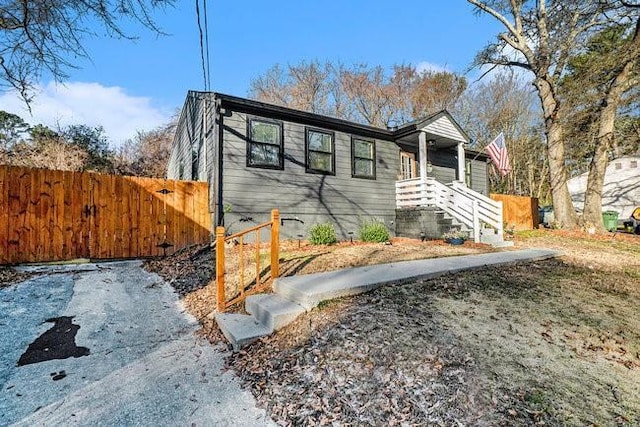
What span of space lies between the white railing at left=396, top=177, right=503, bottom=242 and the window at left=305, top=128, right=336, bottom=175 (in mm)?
2909

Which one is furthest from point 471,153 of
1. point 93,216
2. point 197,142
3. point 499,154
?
point 93,216

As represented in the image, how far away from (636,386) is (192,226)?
790cm

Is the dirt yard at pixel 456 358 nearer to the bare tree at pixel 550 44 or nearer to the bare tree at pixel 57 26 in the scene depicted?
the bare tree at pixel 57 26

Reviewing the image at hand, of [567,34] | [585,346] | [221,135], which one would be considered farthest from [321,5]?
[585,346]

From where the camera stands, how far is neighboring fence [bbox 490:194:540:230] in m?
14.6

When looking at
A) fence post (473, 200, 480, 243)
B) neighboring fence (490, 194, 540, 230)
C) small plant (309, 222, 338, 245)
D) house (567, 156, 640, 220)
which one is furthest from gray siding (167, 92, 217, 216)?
house (567, 156, 640, 220)

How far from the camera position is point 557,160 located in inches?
457

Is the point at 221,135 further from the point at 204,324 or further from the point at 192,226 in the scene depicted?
the point at 204,324

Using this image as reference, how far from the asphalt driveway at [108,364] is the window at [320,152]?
5.74 meters

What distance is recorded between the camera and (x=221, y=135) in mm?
7785

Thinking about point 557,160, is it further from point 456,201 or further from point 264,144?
point 264,144

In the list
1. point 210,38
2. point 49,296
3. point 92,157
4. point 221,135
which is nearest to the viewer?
point 49,296

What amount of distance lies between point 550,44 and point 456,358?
42.4ft

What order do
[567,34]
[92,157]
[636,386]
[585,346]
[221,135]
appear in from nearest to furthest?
[636,386]
[585,346]
[221,135]
[567,34]
[92,157]
